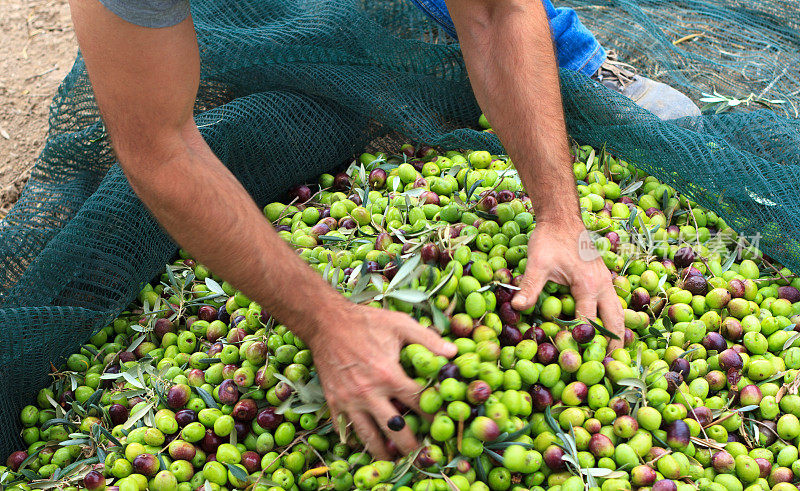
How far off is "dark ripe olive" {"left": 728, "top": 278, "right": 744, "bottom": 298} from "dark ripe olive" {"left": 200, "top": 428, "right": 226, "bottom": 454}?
6.14 ft

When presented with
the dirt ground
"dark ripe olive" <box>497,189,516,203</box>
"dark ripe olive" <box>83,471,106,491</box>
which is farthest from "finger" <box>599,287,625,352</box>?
the dirt ground

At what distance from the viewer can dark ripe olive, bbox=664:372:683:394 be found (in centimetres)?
207

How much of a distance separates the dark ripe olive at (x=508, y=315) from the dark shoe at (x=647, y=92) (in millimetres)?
1780

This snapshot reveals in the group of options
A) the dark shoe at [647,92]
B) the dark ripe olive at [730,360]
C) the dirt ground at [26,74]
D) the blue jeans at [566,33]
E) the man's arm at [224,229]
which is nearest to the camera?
the man's arm at [224,229]

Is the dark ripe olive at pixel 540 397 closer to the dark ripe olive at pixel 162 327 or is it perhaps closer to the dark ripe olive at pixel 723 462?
the dark ripe olive at pixel 723 462

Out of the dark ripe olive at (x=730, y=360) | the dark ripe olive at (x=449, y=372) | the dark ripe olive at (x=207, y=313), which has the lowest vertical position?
the dark ripe olive at (x=730, y=360)

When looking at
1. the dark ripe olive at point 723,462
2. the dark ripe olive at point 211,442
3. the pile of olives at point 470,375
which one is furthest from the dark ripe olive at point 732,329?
the dark ripe olive at point 211,442

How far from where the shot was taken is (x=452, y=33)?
11.3 ft

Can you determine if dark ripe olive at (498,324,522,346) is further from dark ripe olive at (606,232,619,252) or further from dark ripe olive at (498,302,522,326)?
dark ripe olive at (606,232,619,252)

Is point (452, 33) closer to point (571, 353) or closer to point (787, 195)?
point (787, 195)

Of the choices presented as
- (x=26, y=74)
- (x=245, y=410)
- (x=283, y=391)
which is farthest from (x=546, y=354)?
(x=26, y=74)

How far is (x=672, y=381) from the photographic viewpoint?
207cm

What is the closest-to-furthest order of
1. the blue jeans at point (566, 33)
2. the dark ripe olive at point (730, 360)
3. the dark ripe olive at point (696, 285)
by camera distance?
1. the dark ripe olive at point (730, 360)
2. the dark ripe olive at point (696, 285)
3. the blue jeans at point (566, 33)

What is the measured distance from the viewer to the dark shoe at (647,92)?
331cm
